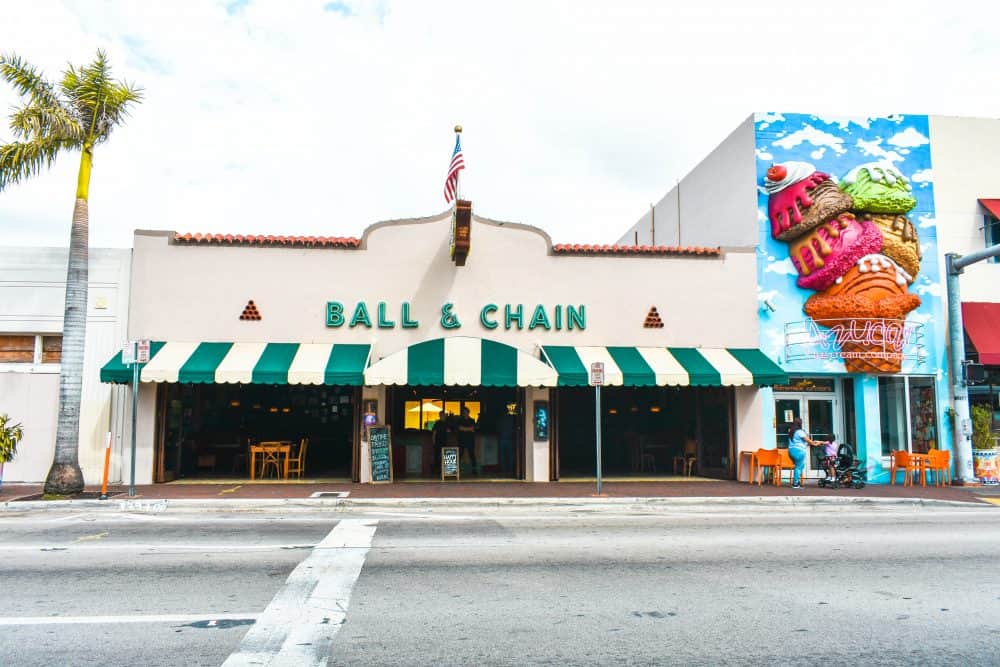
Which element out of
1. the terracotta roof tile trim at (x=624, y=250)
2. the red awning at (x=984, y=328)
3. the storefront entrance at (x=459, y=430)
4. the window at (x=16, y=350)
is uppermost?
the terracotta roof tile trim at (x=624, y=250)

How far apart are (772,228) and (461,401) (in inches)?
379

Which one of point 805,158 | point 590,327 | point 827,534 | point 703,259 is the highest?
point 805,158

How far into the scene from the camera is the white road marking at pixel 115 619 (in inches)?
228

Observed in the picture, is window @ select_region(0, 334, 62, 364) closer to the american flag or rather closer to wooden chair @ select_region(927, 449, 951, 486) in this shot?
the american flag

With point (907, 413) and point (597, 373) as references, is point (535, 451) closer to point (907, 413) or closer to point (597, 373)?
point (597, 373)

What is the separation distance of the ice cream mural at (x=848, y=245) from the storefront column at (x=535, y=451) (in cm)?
599

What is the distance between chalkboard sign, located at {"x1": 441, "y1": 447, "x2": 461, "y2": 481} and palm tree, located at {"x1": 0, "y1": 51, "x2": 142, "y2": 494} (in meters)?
7.47

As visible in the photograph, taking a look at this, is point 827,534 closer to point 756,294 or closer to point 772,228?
point 756,294

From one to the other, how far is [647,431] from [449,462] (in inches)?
289

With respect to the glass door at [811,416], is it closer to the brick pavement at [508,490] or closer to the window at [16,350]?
the brick pavement at [508,490]

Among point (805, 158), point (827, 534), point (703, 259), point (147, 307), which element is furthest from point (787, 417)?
point (147, 307)

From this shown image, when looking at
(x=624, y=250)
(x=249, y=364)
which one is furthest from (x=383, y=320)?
(x=624, y=250)

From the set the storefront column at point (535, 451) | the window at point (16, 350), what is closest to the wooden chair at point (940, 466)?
the storefront column at point (535, 451)

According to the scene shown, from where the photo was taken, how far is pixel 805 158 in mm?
18781
